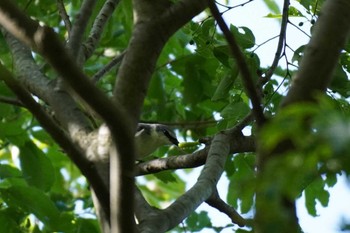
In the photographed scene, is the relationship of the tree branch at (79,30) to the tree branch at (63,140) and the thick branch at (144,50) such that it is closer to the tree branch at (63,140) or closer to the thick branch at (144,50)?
the thick branch at (144,50)

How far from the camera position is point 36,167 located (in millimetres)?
4832

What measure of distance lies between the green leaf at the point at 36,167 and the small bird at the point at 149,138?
48.0 inches

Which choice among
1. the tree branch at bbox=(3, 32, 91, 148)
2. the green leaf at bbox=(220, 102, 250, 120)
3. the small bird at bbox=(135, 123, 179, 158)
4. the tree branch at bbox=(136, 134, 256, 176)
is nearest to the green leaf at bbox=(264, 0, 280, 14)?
the small bird at bbox=(135, 123, 179, 158)

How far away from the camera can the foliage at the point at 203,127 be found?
1556 mm

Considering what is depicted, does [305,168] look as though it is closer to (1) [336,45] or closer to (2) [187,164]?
(1) [336,45]

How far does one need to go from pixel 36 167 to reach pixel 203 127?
120 cm

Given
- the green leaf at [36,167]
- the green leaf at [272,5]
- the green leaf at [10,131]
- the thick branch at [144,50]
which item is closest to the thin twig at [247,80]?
the thick branch at [144,50]

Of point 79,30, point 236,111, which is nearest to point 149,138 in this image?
point 236,111

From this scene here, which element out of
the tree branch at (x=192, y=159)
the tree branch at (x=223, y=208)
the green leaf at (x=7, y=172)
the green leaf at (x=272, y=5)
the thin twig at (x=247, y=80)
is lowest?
the thin twig at (x=247, y=80)

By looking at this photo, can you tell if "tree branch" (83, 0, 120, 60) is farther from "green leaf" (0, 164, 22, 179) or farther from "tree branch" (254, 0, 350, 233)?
"tree branch" (254, 0, 350, 233)

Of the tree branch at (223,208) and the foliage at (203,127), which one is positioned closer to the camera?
the foliage at (203,127)

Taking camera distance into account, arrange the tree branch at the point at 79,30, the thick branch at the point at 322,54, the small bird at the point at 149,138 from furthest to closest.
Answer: the small bird at the point at 149,138 → the tree branch at the point at 79,30 → the thick branch at the point at 322,54

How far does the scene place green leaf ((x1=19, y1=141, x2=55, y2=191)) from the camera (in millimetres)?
4758

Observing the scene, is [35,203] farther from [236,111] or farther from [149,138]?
[236,111]
